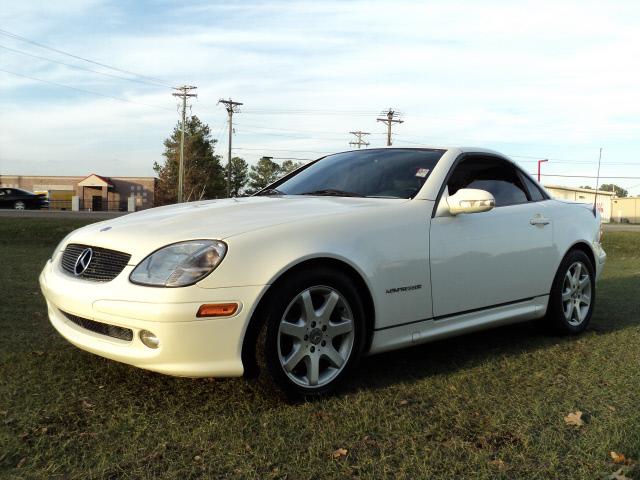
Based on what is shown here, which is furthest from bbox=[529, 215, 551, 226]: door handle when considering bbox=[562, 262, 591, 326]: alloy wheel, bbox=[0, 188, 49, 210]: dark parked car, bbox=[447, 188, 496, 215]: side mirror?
bbox=[0, 188, 49, 210]: dark parked car

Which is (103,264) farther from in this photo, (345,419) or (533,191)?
(533,191)

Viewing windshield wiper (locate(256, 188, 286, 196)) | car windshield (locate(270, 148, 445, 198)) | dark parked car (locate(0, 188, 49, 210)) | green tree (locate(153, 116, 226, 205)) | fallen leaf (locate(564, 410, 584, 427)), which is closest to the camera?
fallen leaf (locate(564, 410, 584, 427))

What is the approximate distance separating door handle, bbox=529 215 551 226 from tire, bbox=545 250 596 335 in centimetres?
39

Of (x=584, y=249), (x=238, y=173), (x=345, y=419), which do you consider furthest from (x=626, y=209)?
(x=345, y=419)

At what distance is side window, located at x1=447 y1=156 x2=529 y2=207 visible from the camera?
430cm

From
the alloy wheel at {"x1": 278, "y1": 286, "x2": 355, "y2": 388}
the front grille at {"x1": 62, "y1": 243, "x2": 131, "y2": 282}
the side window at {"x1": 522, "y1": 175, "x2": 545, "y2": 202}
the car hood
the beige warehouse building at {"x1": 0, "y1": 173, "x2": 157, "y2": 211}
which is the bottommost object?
the alloy wheel at {"x1": 278, "y1": 286, "x2": 355, "y2": 388}

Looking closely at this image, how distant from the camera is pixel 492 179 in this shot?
4.62 m

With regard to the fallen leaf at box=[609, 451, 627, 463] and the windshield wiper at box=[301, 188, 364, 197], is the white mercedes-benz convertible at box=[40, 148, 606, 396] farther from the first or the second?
the fallen leaf at box=[609, 451, 627, 463]

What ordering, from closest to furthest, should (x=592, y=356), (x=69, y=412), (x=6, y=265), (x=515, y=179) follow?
(x=69, y=412) → (x=592, y=356) → (x=515, y=179) → (x=6, y=265)

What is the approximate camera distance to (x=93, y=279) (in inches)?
126

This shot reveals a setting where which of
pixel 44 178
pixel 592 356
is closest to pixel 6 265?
pixel 592 356

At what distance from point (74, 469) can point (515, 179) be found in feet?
12.3

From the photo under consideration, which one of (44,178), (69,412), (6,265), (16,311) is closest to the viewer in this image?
(69,412)

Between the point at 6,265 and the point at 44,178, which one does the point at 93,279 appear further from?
the point at 44,178
